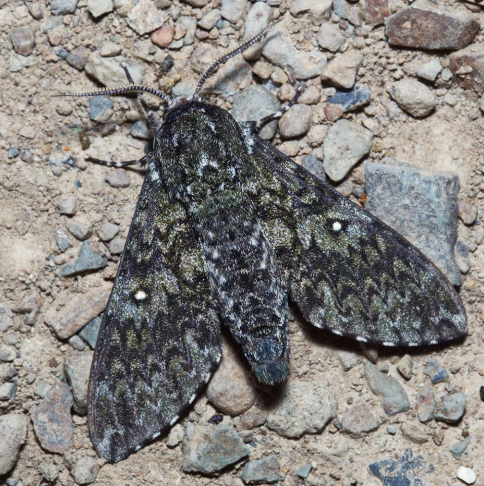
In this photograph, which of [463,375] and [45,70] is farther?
[45,70]

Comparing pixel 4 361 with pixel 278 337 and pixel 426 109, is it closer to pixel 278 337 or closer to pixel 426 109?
pixel 278 337

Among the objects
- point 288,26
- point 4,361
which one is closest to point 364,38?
point 288,26

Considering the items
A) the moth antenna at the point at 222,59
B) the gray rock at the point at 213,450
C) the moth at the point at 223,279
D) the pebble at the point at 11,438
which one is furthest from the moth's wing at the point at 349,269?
the pebble at the point at 11,438

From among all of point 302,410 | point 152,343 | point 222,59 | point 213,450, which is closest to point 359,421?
point 302,410

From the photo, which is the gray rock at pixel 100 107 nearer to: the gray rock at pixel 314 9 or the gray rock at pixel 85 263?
the gray rock at pixel 85 263

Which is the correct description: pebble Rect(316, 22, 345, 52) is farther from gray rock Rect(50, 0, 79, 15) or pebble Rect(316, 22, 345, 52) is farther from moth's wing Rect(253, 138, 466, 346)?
gray rock Rect(50, 0, 79, 15)

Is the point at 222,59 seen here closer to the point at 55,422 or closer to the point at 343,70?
the point at 343,70
